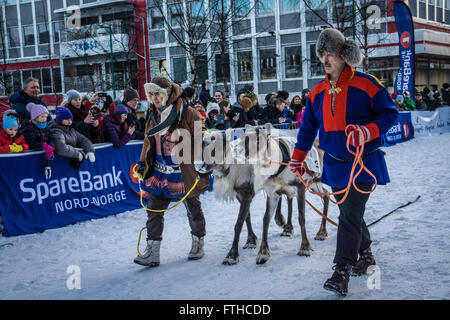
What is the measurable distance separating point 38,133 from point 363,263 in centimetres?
449

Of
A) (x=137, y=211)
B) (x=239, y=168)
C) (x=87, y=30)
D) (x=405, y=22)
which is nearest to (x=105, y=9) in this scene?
(x=87, y=30)

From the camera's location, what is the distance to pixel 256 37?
28.6m

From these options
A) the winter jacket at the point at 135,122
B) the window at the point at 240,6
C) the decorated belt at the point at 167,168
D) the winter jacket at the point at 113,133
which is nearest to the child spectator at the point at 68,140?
the winter jacket at the point at 113,133

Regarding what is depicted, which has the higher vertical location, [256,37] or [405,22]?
[256,37]

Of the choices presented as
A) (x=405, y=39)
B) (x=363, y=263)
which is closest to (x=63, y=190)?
(x=363, y=263)

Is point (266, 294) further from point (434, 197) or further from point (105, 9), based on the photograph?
point (105, 9)

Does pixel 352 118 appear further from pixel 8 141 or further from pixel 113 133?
pixel 113 133

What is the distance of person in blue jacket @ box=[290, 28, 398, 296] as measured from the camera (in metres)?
3.19

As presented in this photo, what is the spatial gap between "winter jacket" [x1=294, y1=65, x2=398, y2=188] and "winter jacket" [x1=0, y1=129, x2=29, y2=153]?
13.6ft

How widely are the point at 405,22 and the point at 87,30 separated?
A: 20.2m

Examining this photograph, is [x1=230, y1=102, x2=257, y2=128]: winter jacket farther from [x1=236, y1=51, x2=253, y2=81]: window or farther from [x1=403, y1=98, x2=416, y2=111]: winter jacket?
[x1=236, y1=51, x2=253, y2=81]: window

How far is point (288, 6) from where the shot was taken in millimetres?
28141

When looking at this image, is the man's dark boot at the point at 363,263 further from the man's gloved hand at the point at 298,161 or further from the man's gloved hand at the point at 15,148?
the man's gloved hand at the point at 15,148

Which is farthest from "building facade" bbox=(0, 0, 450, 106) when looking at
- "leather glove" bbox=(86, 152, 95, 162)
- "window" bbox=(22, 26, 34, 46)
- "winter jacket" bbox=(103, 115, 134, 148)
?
"leather glove" bbox=(86, 152, 95, 162)
